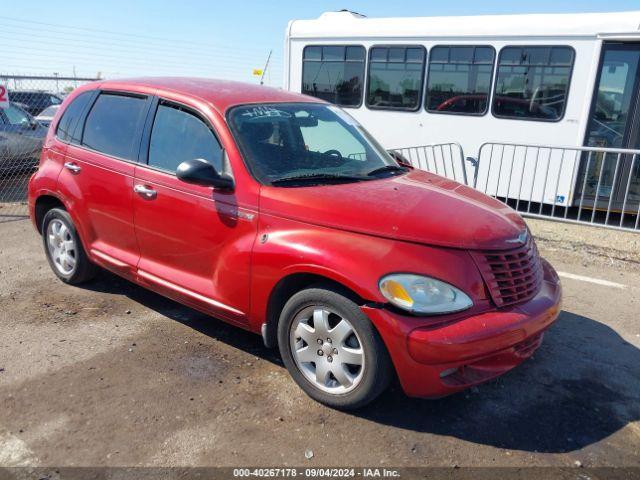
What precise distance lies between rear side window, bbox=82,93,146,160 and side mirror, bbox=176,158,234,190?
0.91 m

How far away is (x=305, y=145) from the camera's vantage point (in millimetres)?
3947

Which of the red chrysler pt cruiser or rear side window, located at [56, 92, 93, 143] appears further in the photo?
rear side window, located at [56, 92, 93, 143]

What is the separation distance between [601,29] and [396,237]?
257 inches

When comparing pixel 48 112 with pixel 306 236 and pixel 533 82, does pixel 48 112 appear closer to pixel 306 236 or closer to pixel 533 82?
pixel 533 82

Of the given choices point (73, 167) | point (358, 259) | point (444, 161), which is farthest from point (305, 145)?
point (444, 161)

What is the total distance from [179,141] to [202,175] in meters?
0.65

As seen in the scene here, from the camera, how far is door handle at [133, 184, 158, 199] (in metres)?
3.88

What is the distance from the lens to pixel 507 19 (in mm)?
8172

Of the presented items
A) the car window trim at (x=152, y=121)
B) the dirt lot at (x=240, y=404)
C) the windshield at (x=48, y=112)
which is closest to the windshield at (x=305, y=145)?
the car window trim at (x=152, y=121)

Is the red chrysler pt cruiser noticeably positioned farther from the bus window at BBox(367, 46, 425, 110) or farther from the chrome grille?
the bus window at BBox(367, 46, 425, 110)

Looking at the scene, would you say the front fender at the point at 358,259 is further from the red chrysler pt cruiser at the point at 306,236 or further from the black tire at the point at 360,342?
the black tire at the point at 360,342

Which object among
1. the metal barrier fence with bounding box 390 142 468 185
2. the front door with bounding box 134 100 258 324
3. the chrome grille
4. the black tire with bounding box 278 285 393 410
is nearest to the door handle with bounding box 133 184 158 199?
the front door with bounding box 134 100 258 324

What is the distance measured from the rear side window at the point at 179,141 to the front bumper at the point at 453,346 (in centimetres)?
165

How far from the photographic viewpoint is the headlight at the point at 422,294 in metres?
2.83
